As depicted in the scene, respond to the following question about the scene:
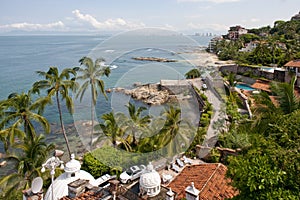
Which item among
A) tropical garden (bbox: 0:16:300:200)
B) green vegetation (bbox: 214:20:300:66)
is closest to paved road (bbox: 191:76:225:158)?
tropical garden (bbox: 0:16:300:200)

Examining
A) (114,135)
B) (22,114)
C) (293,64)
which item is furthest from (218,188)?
(293,64)

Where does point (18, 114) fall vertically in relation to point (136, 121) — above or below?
above

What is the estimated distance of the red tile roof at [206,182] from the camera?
816 centimetres

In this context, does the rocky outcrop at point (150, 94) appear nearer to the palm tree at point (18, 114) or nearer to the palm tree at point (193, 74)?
the palm tree at point (193, 74)

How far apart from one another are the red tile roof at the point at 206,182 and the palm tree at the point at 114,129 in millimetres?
6834

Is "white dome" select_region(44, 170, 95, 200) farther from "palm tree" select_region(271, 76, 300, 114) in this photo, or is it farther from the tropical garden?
"palm tree" select_region(271, 76, 300, 114)

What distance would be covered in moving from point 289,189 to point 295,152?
2.26 ft

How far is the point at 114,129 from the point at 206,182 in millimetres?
8681

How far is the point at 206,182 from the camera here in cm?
863

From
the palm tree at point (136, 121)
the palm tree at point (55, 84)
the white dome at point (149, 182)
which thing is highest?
the palm tree at point (55, 84)

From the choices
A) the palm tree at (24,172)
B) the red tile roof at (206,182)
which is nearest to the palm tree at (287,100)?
the red tile roof at (206,182)

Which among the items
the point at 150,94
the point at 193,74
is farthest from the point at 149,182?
the point at 193,74

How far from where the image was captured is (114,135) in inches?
638

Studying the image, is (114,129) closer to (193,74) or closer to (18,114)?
(18,114)
